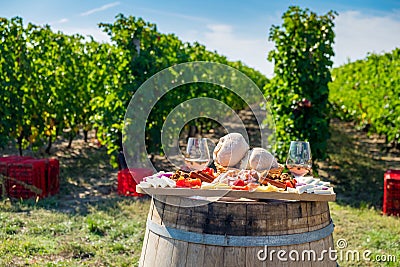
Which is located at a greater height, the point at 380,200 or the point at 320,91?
the point at 320,91

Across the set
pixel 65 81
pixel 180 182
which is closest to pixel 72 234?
pixel 180 182

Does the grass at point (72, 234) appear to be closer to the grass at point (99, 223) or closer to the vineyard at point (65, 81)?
the grass at point (99, 223)

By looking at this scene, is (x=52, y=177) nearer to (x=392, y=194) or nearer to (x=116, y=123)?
(x=116, y=123)

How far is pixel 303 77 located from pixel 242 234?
5.81m

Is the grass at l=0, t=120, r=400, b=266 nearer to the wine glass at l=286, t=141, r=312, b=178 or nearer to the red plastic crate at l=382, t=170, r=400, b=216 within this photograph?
the red plastic crate at l=382, t=170, r=400, b=216

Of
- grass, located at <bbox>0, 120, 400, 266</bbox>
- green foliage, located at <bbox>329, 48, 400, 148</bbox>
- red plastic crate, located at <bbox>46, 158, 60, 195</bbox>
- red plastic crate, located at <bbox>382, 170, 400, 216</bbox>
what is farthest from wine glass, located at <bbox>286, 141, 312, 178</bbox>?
green foliage, located at <bbox>329, 48, 400, 148</bbox>

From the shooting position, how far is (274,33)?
26.9 ft

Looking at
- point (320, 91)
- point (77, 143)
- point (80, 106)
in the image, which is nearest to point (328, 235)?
point (320, 91)

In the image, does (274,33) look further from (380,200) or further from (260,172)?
(260,172)

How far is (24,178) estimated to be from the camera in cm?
683

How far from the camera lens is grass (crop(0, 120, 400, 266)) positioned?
15.2 ft

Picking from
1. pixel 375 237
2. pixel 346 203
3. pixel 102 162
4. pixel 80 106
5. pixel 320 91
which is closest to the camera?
pixel 375 237

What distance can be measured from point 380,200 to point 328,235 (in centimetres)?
499

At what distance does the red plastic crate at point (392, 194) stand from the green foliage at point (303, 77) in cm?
174
